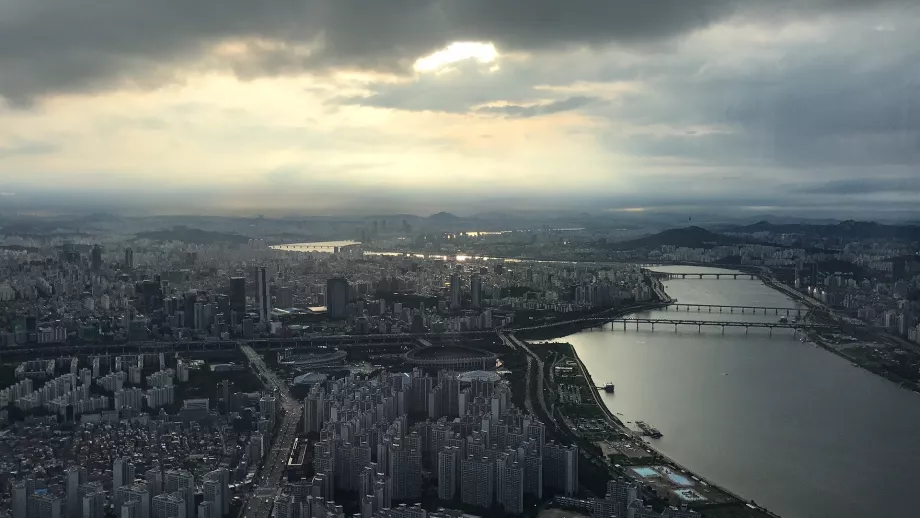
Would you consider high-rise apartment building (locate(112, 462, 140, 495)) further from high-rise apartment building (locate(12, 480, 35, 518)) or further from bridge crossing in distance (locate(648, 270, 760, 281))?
bridge crossing in distance (locate(648, 270, 760, 281))

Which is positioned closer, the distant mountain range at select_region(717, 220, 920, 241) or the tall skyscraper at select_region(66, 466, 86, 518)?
the tall skyscraper at select_region(66, 466, 86, 518)

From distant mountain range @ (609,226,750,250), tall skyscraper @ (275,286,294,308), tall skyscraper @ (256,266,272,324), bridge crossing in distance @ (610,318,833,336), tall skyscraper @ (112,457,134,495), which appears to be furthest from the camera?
distant mountain range @ (609,226,750,250)

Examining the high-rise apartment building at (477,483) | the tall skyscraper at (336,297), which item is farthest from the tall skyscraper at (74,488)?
the tall skyscraper at (336,297)

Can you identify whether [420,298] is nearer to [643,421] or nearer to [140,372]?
[140,372]

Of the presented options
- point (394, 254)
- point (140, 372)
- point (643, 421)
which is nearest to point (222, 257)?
point (394, 254)

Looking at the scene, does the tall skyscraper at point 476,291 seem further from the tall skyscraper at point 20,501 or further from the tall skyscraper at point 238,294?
the tall skyscraper at point 20,501

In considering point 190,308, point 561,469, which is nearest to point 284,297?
point 190,308

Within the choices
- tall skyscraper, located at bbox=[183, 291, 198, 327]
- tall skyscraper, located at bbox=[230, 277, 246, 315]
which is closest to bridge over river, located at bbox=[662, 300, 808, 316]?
tall skyscraper, located at bbox=[230, 277, 246, 315]

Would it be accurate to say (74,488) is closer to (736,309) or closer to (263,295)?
(263,295)
